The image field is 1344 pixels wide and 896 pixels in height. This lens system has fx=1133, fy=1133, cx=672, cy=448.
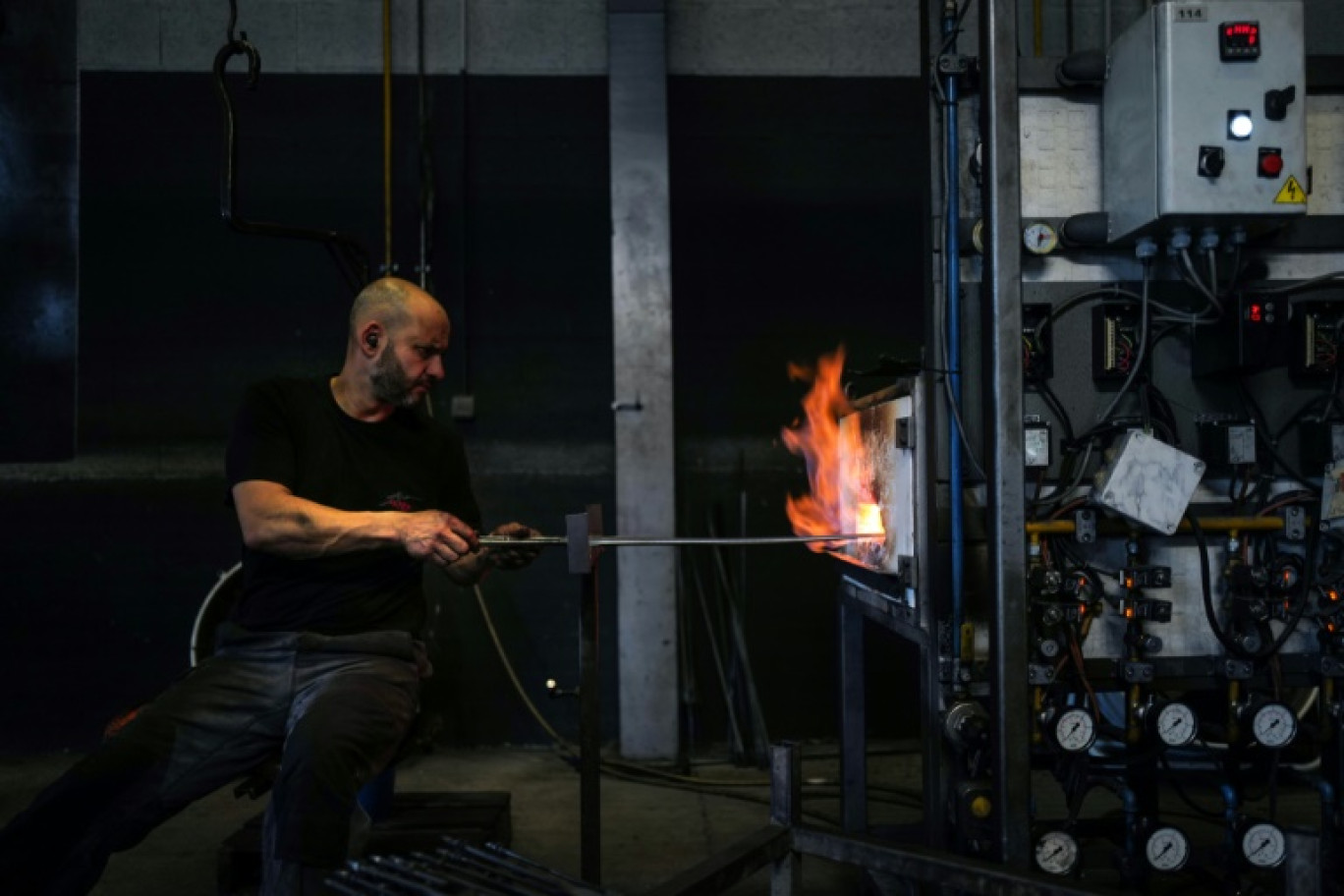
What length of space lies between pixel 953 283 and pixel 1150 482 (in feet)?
2.08

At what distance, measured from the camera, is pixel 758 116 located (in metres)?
4.93

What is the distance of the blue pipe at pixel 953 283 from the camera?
101 inches

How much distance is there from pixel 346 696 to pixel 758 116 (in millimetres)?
3352

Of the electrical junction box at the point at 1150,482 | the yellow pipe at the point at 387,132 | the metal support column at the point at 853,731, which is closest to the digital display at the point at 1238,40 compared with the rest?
the electrical junction box at the point at 1150,482

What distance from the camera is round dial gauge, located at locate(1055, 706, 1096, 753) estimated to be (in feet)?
8.30

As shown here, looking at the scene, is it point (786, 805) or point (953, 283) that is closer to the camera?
point (786, 805)

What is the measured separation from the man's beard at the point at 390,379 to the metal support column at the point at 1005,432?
146cm

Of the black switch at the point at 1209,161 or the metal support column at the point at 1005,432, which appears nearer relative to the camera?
the metal support column at the point at 1005,432

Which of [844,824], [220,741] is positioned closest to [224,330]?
[220,741]

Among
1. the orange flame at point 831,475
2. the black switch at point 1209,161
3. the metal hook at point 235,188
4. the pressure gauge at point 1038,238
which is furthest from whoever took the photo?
the metal hook at point 235,188

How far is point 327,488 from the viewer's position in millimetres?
2779


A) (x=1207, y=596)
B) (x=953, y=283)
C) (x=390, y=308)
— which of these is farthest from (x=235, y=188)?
(x=1207, y=596)

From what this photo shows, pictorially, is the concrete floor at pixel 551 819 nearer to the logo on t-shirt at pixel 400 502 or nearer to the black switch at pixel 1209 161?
the logo on t-shirt at pixel 400 502

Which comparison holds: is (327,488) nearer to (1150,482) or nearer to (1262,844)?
(1150,482)
